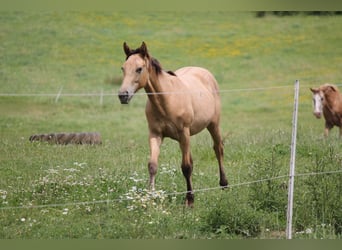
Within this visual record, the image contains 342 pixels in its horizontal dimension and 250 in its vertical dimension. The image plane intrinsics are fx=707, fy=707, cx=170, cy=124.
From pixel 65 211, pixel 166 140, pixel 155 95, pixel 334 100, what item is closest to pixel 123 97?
pixel 155 95

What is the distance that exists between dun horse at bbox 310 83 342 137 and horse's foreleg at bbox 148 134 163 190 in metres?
4.88

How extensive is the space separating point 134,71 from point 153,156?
2.52ft

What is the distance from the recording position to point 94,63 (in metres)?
12.3

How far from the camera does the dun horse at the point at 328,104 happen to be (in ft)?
35.2

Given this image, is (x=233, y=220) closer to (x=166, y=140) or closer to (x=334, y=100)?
(x=166, y=140)

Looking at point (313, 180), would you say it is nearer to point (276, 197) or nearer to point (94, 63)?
point (276, 197)

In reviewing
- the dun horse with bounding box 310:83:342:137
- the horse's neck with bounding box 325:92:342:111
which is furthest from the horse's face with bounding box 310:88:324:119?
the horse's neck with bounding box 325:92:342:111

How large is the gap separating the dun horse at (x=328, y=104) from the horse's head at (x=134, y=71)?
Result: 499 centimetres

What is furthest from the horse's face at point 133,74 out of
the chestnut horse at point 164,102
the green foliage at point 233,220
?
the green foliage at point 233,220

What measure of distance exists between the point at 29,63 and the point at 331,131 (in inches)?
196

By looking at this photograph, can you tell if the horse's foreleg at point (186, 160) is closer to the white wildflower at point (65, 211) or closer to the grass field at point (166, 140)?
the grass field at point (166, 140)

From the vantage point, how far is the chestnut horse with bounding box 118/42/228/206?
6160 millimetres

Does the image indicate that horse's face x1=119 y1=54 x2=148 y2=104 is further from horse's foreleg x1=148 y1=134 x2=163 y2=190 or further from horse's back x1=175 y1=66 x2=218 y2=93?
horse's back x1=175 y1=66 x2=218 y2=93

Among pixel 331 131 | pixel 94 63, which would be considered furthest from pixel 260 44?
pixel 94 63
